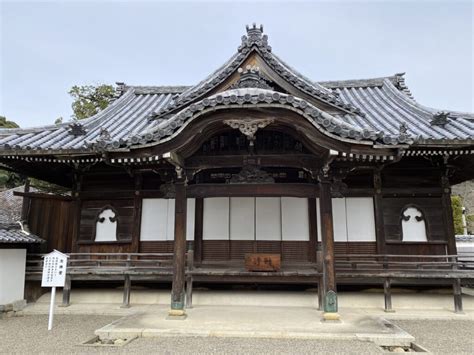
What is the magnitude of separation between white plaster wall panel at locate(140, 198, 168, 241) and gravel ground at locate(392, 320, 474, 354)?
6.70 m

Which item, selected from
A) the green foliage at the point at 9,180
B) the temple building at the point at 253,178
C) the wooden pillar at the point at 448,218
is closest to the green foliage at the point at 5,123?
the green foliage at the point at 9,180

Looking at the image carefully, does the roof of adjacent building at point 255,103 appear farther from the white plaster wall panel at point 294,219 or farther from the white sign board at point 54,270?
the white plaster wall panel at point 294,219

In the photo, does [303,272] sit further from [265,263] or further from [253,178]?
[253,178]

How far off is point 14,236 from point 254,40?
8.75 metres

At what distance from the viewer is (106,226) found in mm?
10055

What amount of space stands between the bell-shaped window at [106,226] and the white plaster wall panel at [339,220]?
6654mm

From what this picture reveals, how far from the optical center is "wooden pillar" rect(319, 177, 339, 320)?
6.75m

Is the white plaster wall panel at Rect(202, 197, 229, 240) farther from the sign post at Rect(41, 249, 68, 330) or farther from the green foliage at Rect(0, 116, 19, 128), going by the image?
the green foliage at Rect(0, 116, 19, 128)

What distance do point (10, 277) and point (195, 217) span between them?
199 inches

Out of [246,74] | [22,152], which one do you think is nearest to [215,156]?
[246,74]

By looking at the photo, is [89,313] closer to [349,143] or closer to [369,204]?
[349,143]

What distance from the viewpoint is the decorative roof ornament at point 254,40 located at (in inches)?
383

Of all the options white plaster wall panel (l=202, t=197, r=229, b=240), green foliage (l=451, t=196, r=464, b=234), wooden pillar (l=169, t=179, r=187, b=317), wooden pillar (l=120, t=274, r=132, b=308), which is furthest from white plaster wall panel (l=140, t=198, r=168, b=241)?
green foliage (l=451, t=196, r=464, b=234)

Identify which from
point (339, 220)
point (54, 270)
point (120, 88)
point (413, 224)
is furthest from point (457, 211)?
point (54, 270)
